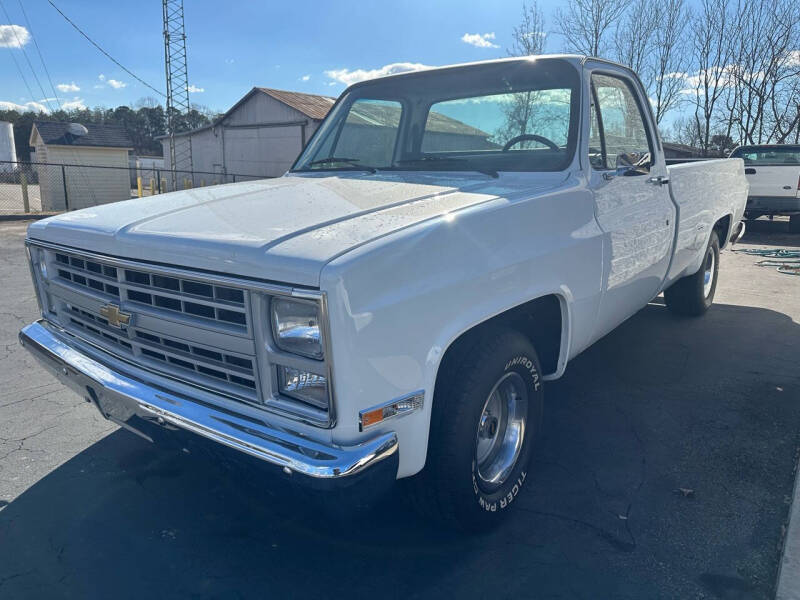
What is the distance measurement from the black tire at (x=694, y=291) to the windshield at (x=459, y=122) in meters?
3.03

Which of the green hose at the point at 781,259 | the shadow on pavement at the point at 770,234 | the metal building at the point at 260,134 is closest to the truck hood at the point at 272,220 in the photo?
the green hose at the point at 781,259

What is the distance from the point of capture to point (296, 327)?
1991 millimetres

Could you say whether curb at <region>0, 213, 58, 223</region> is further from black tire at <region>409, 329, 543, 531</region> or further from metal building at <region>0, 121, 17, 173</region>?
metal building at <region>0, 121, 17, 173</region>

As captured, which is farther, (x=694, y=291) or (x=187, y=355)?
(x=694, y=291)

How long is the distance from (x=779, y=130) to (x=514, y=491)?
24246 mm

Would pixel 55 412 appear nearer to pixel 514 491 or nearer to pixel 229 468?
pixel 229 468

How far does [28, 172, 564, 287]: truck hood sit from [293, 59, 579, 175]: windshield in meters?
0.28

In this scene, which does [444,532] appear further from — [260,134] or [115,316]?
[260,134]

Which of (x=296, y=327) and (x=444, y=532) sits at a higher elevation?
(x=296, y=327)

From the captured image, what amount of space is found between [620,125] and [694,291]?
270 centimetres

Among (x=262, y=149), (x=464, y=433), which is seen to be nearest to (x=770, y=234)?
(x=464, y=433)

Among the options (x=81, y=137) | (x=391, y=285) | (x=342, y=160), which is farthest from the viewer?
(x=81, y=137)

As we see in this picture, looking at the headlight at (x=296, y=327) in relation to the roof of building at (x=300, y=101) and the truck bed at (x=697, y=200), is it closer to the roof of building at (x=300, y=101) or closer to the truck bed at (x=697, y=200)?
the truck bed at (x=697, y=200)

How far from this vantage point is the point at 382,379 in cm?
197
